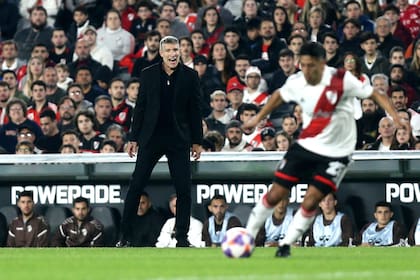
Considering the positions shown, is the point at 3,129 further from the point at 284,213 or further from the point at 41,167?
the point at 284,213

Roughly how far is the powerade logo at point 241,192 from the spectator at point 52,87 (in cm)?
457

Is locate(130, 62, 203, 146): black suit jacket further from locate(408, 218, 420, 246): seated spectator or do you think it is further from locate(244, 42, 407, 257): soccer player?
locate(408, 218, 420, 246): seated spectator

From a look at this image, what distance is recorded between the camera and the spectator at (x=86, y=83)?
2155cm

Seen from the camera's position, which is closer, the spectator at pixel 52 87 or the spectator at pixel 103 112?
the spectator at pixel 103 112

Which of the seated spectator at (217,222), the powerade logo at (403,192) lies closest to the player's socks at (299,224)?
the seated spectator at (217,222)

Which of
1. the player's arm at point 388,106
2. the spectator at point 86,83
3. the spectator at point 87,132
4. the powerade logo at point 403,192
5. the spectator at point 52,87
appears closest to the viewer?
the player's arm at point 388,106

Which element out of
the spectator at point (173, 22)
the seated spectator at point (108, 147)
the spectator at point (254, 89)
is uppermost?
the spectator at point (173, 22)

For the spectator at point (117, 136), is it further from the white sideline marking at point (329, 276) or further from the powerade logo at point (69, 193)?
the white sideline marking at point (329, 276)

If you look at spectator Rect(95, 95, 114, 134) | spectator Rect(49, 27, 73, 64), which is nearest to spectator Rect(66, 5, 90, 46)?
spectator Rect(49, 27, 73, 64)

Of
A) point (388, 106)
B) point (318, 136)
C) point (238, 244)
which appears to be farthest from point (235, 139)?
point (388, 106)

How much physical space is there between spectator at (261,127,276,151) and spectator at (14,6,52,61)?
585 centimetres

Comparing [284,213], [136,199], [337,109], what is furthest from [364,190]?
[337,109]

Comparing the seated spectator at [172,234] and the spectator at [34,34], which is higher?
the spectator at [34,34]

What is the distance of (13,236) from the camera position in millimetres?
17812
